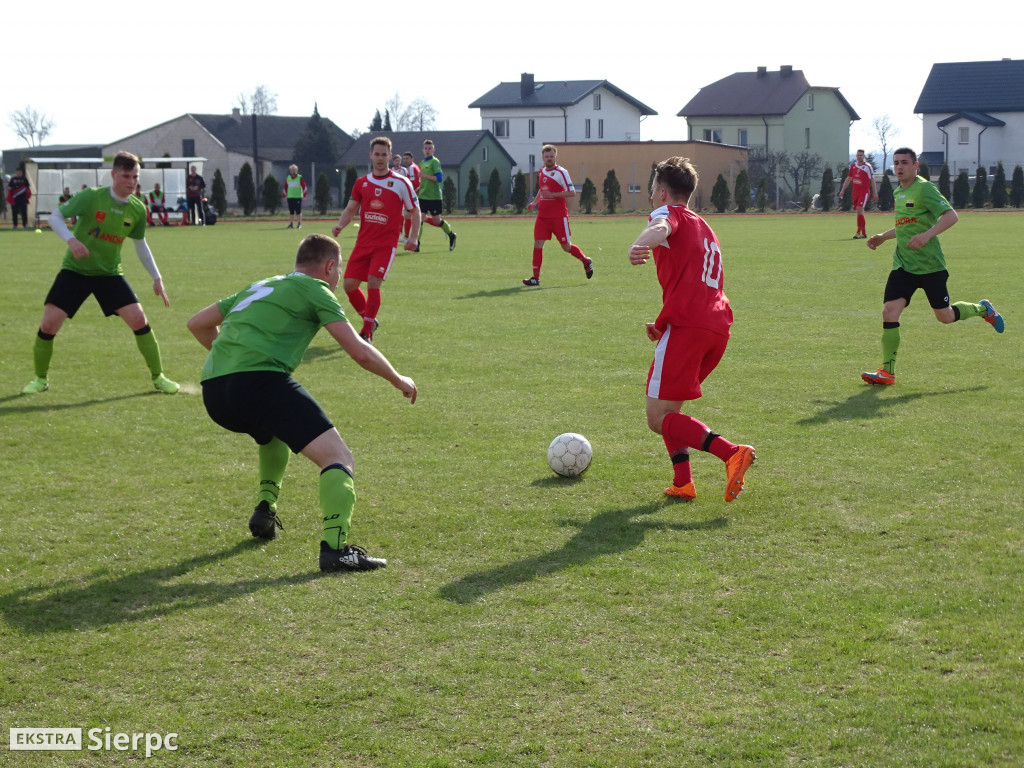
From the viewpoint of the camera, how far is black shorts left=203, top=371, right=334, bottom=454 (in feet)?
16.4

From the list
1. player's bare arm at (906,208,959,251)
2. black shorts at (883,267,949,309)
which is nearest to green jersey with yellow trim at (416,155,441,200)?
black shorts at (883,267,949,309)

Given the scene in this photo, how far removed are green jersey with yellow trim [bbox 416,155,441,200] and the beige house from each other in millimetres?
36073

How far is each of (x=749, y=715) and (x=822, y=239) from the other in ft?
90.1

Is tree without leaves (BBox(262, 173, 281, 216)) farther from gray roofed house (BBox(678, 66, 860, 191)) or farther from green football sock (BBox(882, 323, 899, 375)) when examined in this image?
green football sock (BBox(882, 323, 899, 375))

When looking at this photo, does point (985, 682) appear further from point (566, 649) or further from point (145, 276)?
point (145, 276)

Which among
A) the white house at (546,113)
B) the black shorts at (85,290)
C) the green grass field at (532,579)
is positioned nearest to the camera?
the green grass field at (532,579)

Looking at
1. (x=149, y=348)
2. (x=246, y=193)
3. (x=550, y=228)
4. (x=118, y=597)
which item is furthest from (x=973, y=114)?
(x=118, y=597)

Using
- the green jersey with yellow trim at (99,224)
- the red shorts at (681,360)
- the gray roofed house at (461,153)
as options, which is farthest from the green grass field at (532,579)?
the gray roofed house at (461,153)

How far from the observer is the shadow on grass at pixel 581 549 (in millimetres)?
4820

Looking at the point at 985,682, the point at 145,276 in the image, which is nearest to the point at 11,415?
the point at 985,682

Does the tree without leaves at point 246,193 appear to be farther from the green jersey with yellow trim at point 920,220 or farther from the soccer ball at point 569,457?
the soccer ball at point 569,457

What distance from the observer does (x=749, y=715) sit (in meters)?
3.57

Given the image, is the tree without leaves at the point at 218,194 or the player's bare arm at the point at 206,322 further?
the tree without leaves at the point at 218,194

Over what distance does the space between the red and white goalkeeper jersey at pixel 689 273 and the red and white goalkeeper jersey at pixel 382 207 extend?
21.9 feet
